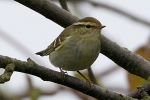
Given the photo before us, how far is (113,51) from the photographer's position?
15.1ft

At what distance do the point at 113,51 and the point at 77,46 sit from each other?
341mm

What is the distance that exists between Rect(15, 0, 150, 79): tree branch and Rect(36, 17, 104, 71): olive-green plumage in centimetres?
9

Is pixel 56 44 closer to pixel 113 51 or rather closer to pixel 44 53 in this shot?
pixel 44 53

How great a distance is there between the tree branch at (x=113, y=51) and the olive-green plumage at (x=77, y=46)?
0.09 metres

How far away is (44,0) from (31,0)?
164 mm

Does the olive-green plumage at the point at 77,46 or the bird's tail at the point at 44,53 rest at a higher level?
the olive-green plumage at the point at 77,46

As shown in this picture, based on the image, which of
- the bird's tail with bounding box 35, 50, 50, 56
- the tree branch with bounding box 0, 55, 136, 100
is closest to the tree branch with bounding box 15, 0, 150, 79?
the bird's tail with bounding box 35, 50, 50, 56

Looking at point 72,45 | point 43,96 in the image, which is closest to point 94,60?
point 72,45

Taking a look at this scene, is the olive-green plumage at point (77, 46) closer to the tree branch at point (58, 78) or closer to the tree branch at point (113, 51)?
the tree branch at point (113, 51)

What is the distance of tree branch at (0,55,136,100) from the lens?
323cm

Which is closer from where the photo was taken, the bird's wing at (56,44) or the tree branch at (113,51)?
the tree branch at (113,51)

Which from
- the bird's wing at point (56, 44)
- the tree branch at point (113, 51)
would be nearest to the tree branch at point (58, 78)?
the tree branch at point (113, 51)

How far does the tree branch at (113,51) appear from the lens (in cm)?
429

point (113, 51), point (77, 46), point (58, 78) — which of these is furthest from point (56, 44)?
point (58, 78)
